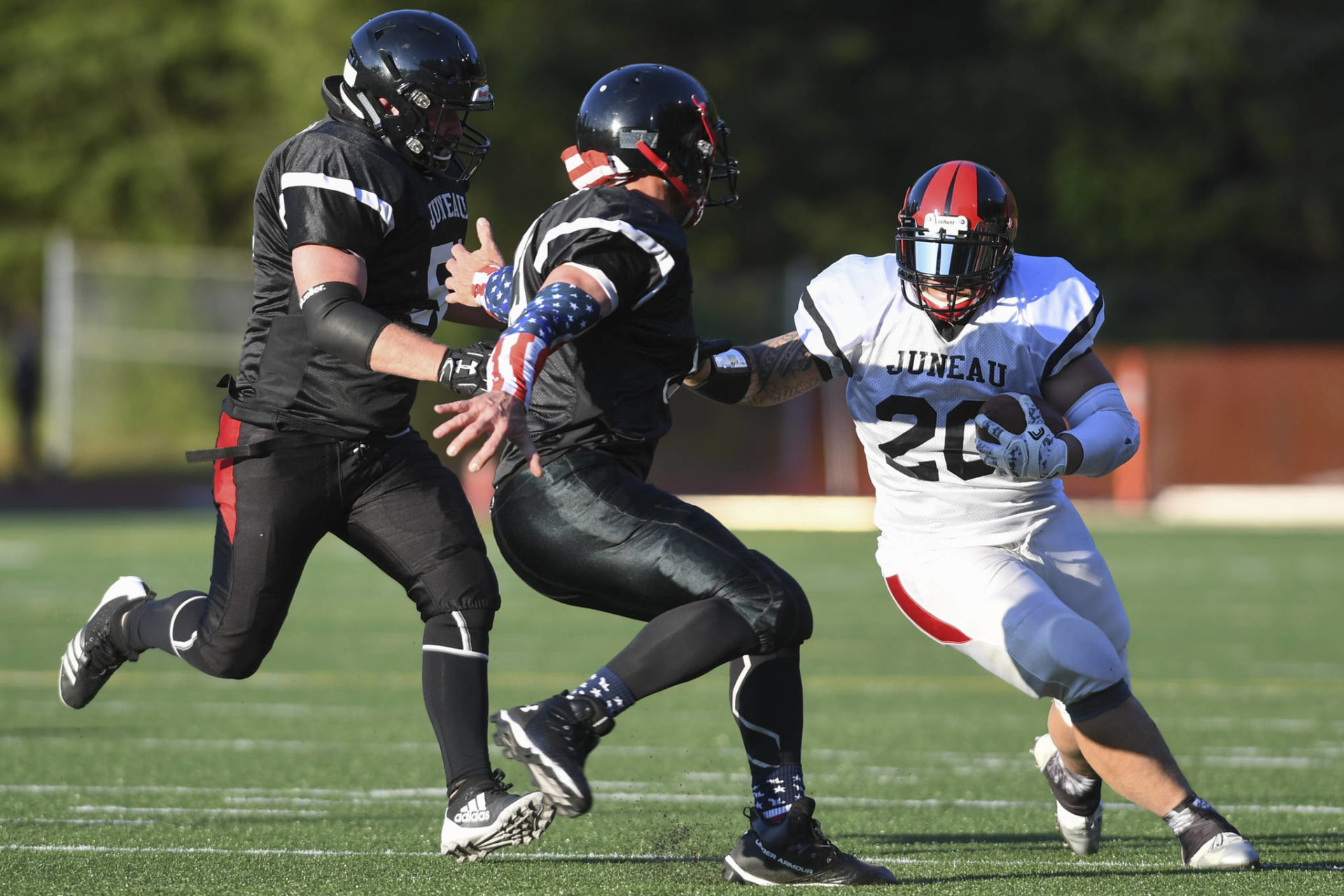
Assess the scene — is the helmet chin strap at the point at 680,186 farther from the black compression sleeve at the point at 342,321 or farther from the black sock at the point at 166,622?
the black sock at the point at 166,622

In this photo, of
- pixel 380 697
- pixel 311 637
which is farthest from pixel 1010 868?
pixel 311 637

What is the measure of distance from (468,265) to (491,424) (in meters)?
1.00

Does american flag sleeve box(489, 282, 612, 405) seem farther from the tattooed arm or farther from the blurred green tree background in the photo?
the blurred green tree background

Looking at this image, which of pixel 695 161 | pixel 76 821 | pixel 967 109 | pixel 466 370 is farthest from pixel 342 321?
pixel 967 109

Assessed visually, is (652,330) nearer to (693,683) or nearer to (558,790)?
(558,790)

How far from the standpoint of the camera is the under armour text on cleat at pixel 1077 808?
413 cm

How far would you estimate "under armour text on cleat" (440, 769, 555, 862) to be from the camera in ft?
11.9

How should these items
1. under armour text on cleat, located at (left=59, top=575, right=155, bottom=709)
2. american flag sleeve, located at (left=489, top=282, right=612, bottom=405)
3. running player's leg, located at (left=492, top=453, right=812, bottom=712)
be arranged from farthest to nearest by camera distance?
under armour text on cleat, located at (left=59, top=575, right=155, bottom=709)
running player's leg, located at (left=492, top=453, right=812, bottom=712)
american flag sleeve, located at (left=489, top=282, right=612, bottom=405)

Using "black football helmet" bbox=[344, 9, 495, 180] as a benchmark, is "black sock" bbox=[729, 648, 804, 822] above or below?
below

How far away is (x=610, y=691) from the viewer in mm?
3537

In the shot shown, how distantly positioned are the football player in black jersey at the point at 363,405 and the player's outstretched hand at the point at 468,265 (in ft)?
0.21

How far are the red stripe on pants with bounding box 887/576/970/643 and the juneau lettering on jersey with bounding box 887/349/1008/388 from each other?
48 cm

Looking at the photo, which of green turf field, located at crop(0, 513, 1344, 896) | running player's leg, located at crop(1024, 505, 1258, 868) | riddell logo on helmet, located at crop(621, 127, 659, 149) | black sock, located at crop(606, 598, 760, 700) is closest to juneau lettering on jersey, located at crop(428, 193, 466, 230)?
riddell logo on helmet, located at crop(621, 127, 659, 149)

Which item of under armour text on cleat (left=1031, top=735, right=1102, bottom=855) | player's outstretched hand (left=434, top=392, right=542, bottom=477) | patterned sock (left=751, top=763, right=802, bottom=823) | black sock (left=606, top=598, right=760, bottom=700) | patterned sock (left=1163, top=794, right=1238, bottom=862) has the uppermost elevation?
player's outstretched hand (left=434, top=392, right=542, bottom=477)
